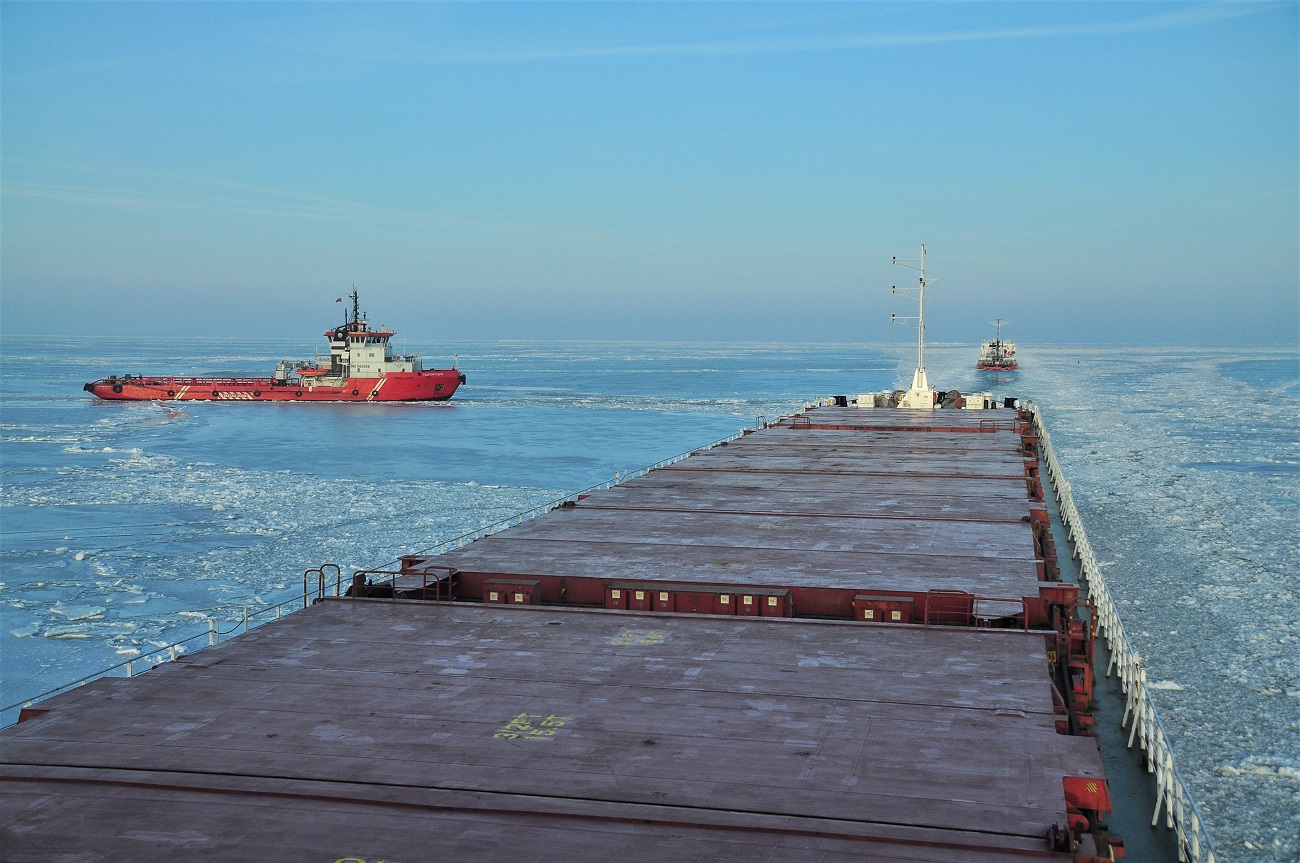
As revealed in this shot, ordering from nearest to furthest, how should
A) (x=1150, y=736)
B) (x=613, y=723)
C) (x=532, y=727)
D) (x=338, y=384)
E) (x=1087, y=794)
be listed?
(x=1087, y=794), (x=532, y=727), (x=613, y=723), (x=1150, y=736), (x=338, y=384)

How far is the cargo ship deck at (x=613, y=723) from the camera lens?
24.4 ft

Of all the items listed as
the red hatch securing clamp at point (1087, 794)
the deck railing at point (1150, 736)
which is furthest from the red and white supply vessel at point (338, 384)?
the red hatch securing clamp at point (1087, 794)

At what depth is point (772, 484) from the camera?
83.5ft

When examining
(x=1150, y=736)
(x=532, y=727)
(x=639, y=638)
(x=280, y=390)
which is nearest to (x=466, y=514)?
(x=639, y=638)

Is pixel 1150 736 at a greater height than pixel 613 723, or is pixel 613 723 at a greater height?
pixel 613 723

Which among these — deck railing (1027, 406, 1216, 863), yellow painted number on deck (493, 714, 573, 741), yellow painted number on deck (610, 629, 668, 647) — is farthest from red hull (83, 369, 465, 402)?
yellow painted number on deck (493, 714, 573, 741)

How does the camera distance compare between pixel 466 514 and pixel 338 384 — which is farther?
pixel 338 384

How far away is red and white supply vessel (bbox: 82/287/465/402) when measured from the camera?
277ft

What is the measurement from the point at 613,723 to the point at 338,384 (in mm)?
79230

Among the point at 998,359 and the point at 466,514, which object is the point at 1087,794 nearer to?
the point at 466,514

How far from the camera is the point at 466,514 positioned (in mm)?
33656

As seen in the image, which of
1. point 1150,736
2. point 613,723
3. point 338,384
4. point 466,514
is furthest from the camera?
point 338,384

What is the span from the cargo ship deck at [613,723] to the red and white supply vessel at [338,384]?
6982 centimetres

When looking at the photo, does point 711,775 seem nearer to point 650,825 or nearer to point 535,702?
point 650,825
